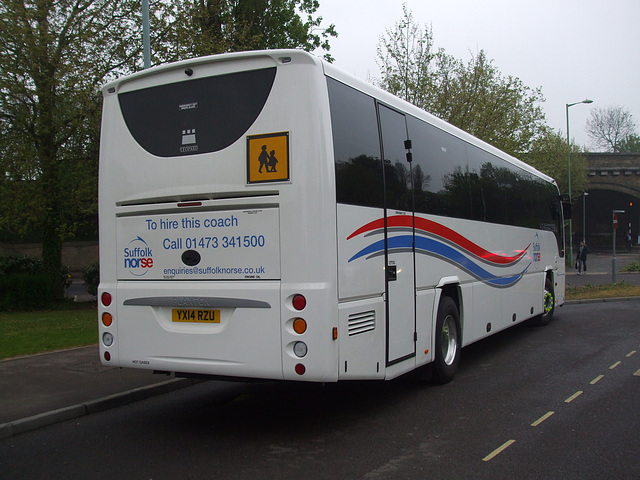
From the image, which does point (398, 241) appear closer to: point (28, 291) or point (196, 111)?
point (196, 111)

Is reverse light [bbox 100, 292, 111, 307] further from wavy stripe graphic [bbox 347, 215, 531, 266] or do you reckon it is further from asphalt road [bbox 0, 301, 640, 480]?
wavy stripe graphic [bbox 347, 215, 531, 266]

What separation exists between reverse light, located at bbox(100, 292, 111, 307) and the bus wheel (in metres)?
3.85

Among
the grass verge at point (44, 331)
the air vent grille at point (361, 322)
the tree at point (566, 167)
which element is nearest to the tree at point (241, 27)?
the grass verge at point (44, 331)

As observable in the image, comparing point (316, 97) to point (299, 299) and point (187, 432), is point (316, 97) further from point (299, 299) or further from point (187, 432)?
point (187, 432)

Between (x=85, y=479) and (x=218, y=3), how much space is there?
1943cm

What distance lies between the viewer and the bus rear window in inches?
218

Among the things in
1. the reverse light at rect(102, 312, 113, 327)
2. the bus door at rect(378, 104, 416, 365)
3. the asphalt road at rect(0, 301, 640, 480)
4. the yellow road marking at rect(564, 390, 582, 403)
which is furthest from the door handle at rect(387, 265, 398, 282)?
the reverse light at rect(102, 312, 113, 327)

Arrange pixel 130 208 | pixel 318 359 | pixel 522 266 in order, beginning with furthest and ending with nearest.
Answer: pixel 522 266 → pixel 130 208 → pixel 318 359

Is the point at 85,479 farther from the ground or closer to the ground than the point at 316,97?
closer to the ground

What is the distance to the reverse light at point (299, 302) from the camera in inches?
204

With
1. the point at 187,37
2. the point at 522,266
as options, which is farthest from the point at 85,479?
the point at 187,37

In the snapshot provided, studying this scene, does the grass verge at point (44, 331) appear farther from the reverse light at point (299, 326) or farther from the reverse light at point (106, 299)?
the reverse light at point (299, 326)

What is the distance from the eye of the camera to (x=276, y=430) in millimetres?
5930

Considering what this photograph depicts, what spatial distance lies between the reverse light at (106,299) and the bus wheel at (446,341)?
12.6ft
